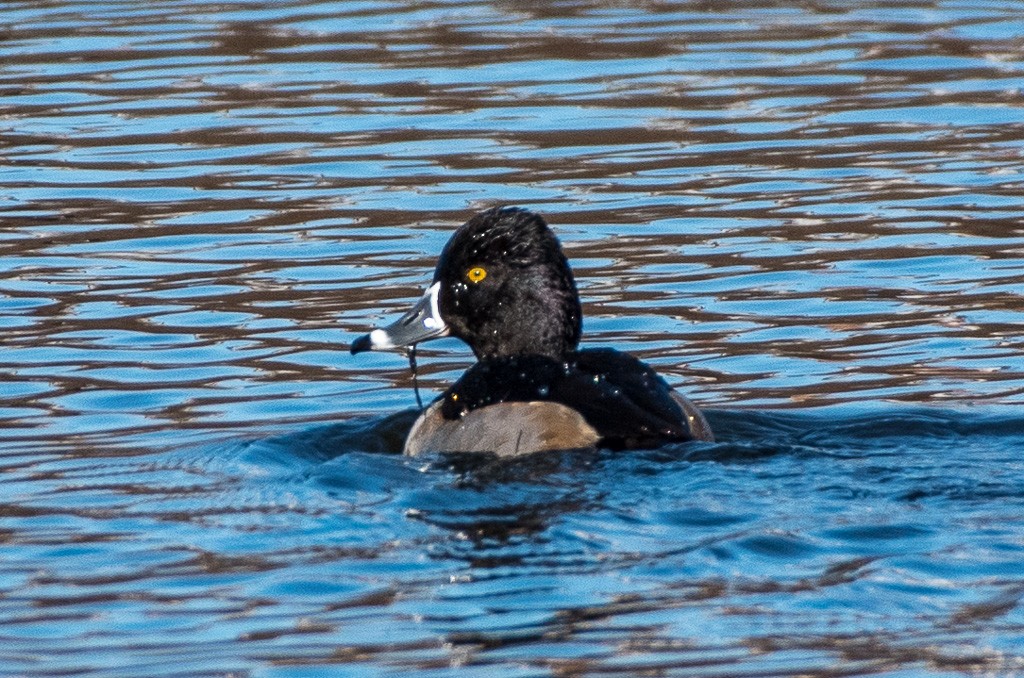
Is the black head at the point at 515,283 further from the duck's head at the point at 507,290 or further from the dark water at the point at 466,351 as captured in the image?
the dark water at the point at 466,351

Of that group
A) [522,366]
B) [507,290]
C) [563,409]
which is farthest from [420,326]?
[563,409]

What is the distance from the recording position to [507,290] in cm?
854

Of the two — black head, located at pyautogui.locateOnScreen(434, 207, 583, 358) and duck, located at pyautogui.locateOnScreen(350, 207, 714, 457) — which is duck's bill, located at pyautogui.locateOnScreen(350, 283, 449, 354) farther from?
black head, located at pyautogui.locateOnScreen(434, 207, 583, 358)

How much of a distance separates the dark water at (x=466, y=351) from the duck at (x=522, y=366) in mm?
204

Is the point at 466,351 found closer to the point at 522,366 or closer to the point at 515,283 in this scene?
the point at 515,283

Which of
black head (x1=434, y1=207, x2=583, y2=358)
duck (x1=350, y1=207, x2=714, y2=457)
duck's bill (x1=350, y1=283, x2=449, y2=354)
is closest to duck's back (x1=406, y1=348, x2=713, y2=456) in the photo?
duck (x1=350, y1=207, x2=714, y2=457)

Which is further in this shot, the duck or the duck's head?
the duck's head

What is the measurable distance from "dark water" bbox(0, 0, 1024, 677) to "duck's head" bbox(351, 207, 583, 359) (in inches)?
23.6

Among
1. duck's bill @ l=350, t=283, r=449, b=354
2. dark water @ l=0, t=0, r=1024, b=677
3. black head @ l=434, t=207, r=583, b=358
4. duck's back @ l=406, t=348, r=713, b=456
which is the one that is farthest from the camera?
duck's bill @ l=350, t=283, r=449, b=354

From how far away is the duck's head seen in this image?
27.8 ft

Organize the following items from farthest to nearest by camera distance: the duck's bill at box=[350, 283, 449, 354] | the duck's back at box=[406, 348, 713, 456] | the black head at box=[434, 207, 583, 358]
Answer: the duck's bill at box=[350, 283, 449, 354] < the black head at box=[434, 207, 583, 358] < the duck's back at box=[406, 348, 713, 456]

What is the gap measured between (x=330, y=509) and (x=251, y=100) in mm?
9029

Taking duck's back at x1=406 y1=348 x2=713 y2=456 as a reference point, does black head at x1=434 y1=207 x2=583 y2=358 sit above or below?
above

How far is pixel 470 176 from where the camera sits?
13.2 m
